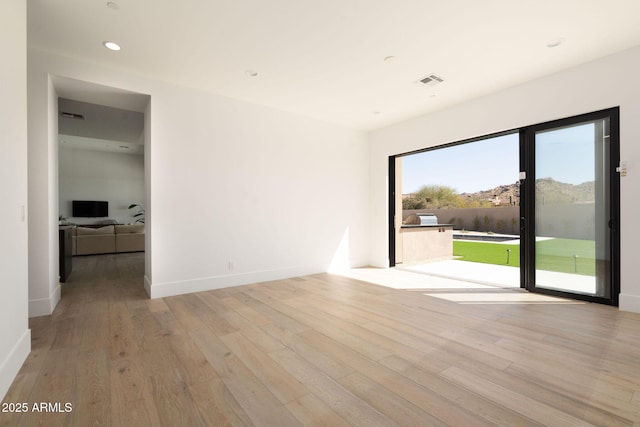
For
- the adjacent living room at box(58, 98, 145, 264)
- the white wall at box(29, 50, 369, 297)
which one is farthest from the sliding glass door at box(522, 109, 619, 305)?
the adjacent living room at box(58, 98, 145, 264)

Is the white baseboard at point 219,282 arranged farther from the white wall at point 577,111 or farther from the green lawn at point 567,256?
the green lawn at point 567,256

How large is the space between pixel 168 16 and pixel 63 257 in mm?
3895

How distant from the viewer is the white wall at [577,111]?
302 centimetres

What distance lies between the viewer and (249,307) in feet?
10.7

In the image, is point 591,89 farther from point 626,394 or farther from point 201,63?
point 201,63

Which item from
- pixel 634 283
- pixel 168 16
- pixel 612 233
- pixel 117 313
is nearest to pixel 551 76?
pixel 612 233

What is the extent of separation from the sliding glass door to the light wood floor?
17.8 inches

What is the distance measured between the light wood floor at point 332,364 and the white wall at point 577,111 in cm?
84

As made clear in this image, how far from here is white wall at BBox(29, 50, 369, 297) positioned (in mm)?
3643

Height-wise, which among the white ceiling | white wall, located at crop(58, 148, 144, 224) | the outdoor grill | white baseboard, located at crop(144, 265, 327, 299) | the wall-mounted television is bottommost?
white baseboard, located at crop(144, 265, 327, 299)

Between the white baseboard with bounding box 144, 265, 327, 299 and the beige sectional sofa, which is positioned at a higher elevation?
the beige sectional sofa

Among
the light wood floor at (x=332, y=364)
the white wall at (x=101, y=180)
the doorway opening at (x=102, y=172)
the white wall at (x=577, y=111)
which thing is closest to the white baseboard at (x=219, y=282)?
the light wood floor at (x=332, y=364)

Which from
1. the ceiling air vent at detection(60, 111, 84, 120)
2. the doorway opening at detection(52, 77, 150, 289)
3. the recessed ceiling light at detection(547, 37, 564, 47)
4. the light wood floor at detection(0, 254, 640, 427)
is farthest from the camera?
the ceiling air vent at detection(60, 111, 84, 120)

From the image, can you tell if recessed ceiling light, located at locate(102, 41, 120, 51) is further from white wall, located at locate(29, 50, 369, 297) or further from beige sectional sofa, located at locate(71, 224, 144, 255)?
beige sectional sofa, located at locate(71, 224, 144, 255)
